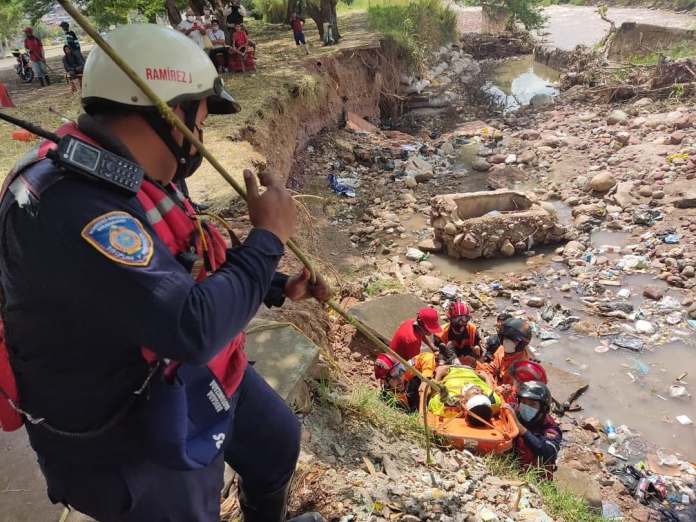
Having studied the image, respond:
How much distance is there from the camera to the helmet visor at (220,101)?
145 centimetres

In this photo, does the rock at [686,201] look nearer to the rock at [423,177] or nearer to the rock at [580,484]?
the rock at [423,177]

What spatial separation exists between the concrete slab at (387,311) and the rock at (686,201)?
206 inches

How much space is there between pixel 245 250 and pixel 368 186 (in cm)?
947

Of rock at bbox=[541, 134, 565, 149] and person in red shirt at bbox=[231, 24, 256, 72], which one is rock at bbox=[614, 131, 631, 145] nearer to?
rock at bbox=[541, 134, 565, 149]

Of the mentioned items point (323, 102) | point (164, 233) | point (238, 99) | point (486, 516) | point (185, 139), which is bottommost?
point (486, 516)

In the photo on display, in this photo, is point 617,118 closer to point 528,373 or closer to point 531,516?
point 528,373

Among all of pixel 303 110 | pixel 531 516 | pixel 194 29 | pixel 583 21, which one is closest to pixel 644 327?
pixel 531 516

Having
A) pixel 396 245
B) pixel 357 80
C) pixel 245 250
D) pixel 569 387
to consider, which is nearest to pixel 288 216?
pixel 245 250

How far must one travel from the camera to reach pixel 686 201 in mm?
8461

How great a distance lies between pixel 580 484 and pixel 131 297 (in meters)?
4.09

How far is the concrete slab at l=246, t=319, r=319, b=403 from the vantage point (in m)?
3.07

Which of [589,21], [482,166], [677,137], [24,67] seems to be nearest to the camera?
[677,137]

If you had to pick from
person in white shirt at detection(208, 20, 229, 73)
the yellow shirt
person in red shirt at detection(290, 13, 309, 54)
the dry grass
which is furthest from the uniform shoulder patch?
person in red shirt at detection(290, 13, 309, 54)

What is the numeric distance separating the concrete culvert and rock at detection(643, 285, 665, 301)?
1.76 m
